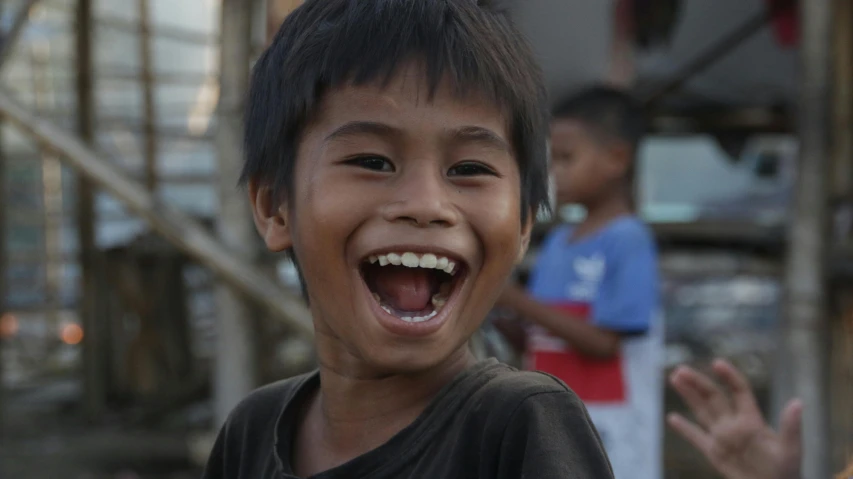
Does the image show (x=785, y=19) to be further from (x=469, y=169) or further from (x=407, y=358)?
(x=407, y=358)

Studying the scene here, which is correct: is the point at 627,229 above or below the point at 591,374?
above

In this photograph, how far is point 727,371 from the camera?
5.26 feet

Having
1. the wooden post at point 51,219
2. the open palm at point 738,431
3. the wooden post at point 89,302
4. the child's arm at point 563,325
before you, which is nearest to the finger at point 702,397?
the open palm at point 738,431

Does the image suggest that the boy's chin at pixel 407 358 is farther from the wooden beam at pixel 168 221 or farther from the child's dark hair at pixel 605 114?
the child's dark hair at pixel 605 114

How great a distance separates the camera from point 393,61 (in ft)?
3.67

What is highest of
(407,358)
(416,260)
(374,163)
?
(374,163)

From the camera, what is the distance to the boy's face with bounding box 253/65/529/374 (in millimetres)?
1093

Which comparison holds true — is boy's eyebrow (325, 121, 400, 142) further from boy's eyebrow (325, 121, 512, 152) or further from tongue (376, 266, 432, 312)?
tongue (376, 266, 432, 312)

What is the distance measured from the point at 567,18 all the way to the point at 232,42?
1.87 metres

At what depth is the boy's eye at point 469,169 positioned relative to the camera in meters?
1.12

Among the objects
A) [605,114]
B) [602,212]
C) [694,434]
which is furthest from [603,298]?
[694,434]

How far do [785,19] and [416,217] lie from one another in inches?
168

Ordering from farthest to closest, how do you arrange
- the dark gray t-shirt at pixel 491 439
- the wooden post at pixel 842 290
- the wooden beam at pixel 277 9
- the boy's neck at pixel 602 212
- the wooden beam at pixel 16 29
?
the wooden post at pixel 842 290
the wooden beam at pixel 16 29
the wooden beam at pixel 277 9
the boy's neck at pixel 602 212
the dark gray t-shirt at pixel 491 439

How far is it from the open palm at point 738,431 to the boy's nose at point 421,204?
0.67 metres
